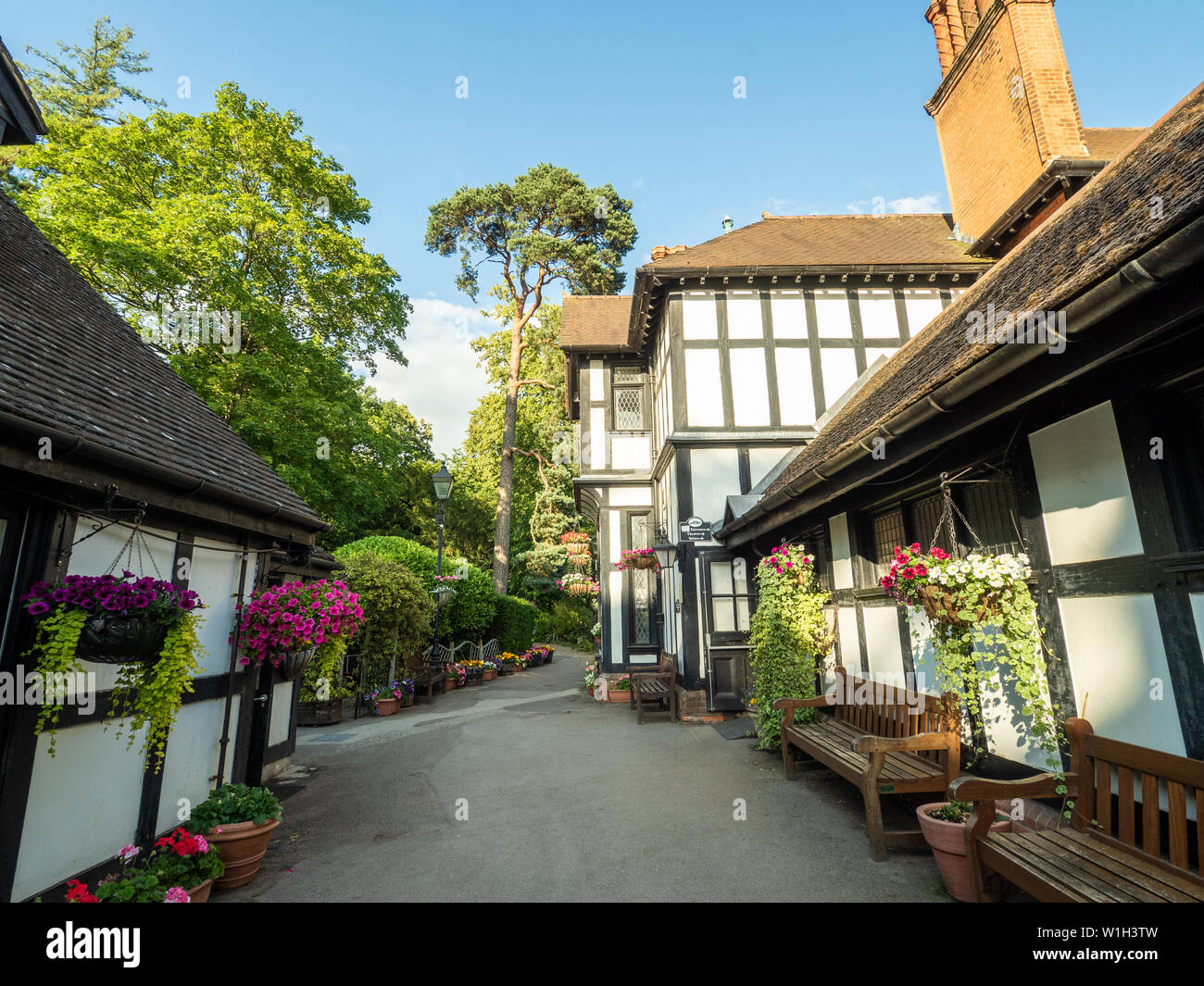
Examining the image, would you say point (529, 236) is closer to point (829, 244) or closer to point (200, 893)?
point (829, 244)

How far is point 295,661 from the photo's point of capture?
6090mm

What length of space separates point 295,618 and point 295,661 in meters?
1.16

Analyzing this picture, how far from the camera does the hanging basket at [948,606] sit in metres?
3.81

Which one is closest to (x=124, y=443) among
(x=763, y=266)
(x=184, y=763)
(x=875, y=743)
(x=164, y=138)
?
(x=184, y=763)

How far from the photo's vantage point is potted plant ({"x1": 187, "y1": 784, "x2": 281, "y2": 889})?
402cm

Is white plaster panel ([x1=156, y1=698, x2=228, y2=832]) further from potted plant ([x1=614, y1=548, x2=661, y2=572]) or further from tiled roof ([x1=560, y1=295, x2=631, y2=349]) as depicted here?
tiled roof ([x1=560, y1=295, x2=631, y2=349])

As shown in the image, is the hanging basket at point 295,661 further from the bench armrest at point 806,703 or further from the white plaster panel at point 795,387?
the white plaster panel at point 795,387

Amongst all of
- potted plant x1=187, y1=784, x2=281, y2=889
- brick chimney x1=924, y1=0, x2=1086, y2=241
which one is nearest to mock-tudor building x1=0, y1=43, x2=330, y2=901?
potted plant x1=187, y1=784, x2=281, y2=889

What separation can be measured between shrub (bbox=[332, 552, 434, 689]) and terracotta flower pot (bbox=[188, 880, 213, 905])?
26.2 ft

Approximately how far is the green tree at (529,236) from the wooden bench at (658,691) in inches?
433

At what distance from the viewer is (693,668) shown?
33.6 feet

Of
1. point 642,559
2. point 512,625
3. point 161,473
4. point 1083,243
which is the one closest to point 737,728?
point 642,559

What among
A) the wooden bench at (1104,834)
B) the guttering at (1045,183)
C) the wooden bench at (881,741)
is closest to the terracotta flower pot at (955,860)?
the wooden bench at (1104,834)
